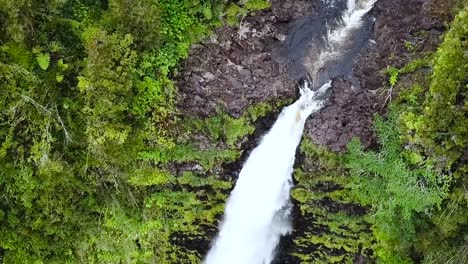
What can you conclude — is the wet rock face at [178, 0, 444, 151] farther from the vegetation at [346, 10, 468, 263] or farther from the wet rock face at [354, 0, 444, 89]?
the vegetation at [346, 10, 468, 263]

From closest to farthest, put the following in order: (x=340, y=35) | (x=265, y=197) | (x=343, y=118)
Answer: (x=343, y=118) → (x=340, y=35) → (x=265, y=197)

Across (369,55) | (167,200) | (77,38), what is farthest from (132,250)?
(369,55)

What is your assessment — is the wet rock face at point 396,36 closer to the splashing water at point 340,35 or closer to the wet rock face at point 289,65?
the wet rock face at point 289,65

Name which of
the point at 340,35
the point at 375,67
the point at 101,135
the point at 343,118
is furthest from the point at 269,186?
the point at 101,135

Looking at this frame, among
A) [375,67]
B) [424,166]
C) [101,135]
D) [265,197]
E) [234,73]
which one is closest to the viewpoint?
[424,166]

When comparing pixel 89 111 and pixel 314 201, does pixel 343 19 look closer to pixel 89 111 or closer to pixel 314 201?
pixel 314 201

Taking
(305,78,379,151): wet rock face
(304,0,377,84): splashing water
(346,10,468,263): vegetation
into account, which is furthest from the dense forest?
(304,0,377,84): splashing water

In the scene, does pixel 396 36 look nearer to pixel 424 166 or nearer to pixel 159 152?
pixel 424 166

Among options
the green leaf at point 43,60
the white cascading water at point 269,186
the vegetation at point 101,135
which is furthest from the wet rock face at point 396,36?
the green leaf at point 43,60
